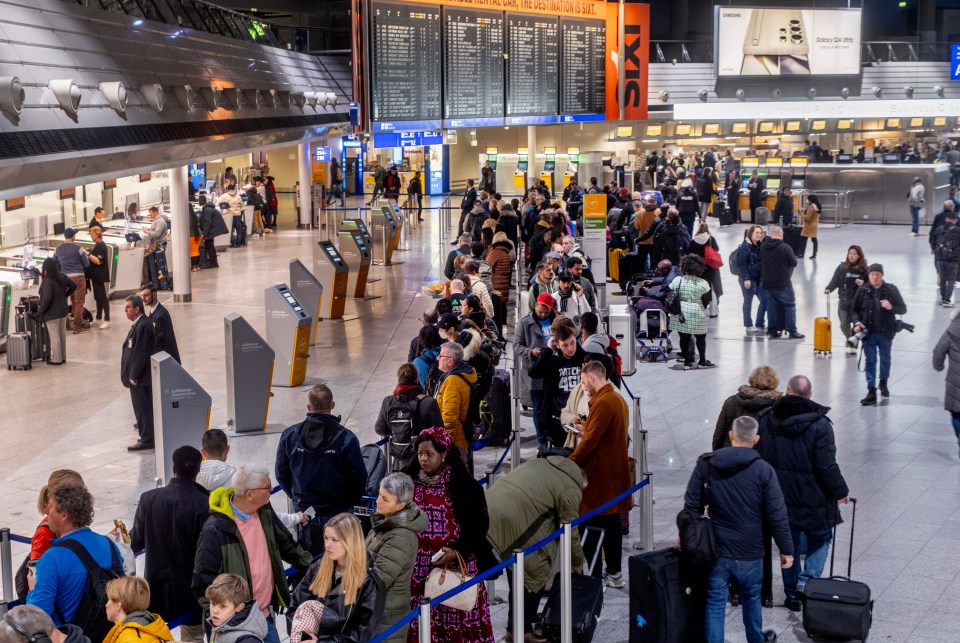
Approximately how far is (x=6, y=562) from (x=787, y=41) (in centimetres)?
3698

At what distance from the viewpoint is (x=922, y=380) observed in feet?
47.2

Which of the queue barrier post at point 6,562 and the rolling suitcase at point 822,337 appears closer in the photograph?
the queue barrier post at point 6,562

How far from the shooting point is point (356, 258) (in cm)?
2144

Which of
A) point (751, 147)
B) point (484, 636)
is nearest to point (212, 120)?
point (484, 636)

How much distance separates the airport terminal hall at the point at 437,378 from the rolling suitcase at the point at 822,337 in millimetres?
96

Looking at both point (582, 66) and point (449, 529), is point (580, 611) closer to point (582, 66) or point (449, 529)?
point (449, 529)

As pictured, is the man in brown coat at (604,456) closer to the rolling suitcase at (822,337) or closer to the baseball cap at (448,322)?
the baseball cap at (448,322)

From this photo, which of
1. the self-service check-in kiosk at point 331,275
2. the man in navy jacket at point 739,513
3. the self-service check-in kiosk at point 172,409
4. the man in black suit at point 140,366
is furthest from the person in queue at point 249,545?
the self-service check-in kiosk at point 331,275

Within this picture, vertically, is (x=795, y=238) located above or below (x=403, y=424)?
below

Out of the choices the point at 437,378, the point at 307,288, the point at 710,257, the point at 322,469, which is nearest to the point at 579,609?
the point at 322,469

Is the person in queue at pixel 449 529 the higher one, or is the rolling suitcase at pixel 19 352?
the person in queue at pixel 449 529

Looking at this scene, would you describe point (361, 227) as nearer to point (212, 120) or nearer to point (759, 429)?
point (212, 120)

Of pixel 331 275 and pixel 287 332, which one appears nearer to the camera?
pixel 287 332

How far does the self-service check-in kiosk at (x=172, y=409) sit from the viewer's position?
10.0 meters
